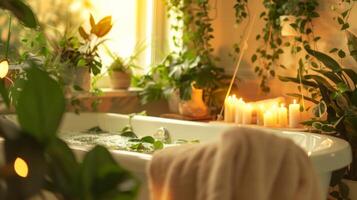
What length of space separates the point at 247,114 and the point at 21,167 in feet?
8.40

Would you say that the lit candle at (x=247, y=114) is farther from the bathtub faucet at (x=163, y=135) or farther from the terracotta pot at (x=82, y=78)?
the terracotta pot at (x=82, y=78)

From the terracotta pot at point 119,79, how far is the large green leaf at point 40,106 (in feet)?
9.25

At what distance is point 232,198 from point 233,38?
2.84 metres

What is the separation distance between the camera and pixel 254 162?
0.85 m

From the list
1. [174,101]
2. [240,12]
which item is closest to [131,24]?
[174,101]

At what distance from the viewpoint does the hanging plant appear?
9.89ft

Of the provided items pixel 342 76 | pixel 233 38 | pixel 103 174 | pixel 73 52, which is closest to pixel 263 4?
pixel 233 38

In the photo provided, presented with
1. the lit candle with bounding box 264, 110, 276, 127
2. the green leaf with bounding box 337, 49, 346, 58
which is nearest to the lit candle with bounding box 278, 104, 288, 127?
the lit candle with bounding box 264, 110, 276, 127

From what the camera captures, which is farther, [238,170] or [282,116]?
[282,116]

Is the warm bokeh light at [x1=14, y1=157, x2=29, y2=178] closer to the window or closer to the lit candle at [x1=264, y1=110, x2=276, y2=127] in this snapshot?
the lit candle at [x1=264, y1=110, x2=276, y2=127]

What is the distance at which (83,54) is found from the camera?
297cm

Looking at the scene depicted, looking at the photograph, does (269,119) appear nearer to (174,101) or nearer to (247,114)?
(247,114)

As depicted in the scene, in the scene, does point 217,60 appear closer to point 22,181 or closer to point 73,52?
point 73,52

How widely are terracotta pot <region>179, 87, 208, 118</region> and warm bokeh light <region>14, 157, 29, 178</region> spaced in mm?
2830
